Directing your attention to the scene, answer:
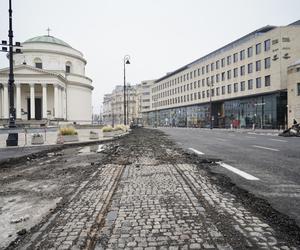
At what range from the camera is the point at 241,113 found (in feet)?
194

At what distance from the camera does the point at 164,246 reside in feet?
11.1

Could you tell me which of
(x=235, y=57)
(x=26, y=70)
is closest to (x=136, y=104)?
(x=235, y=57)

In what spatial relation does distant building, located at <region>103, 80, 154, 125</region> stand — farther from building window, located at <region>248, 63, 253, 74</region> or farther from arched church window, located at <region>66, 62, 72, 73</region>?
building window, located at <region>248, 63, 253, 74</region>

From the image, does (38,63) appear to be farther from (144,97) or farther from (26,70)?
(144,97)

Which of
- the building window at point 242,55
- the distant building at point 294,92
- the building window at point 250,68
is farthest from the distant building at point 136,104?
the distant building at point 294,92

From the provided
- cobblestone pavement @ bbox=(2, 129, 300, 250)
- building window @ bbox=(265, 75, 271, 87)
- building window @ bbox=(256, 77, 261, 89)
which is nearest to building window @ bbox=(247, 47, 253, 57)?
building window @ bbox=(256, 77, 261, 89)

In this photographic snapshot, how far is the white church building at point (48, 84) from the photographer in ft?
186

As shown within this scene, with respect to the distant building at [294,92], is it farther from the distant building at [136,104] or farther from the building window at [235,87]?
the distant building at [136,104]

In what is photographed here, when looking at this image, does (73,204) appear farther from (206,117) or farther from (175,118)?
(175,118)

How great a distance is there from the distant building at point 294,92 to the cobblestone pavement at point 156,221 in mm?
40239

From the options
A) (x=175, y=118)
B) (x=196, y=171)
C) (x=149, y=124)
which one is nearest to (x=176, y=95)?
(x=175, y=118)

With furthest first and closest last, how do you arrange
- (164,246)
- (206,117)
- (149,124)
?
1. (149,124)
2. (206,117)
3. (164,246)

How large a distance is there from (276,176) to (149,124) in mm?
113665

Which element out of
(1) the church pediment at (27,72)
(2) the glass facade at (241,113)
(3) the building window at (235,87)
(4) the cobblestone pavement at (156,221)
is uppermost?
(1) the church pediment at (27,72)
